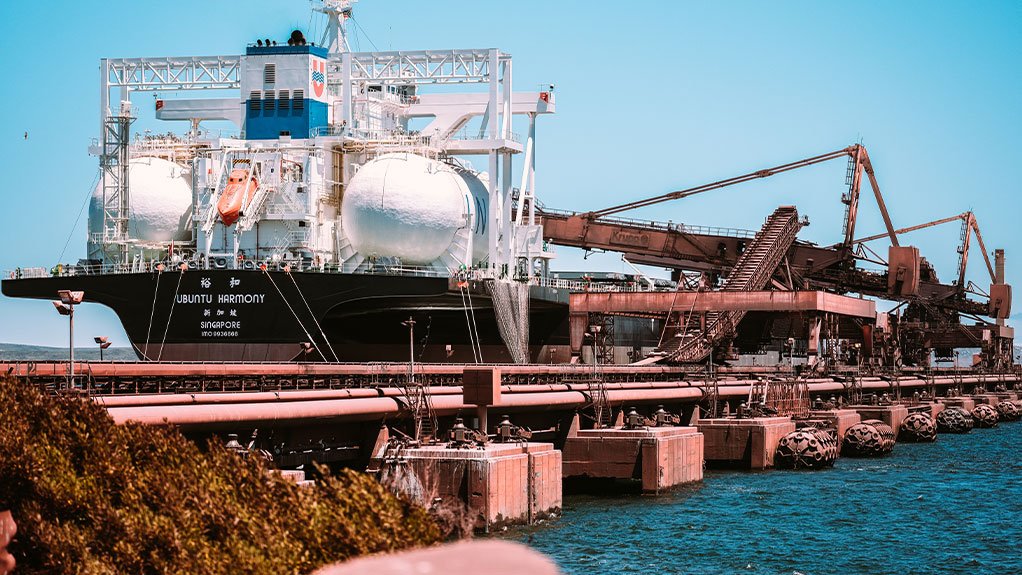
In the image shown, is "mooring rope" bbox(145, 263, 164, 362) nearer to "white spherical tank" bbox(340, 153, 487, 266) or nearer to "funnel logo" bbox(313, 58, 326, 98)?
"white spherical tank" bbox(340, 153, 487, 266)

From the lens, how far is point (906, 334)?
371 ft

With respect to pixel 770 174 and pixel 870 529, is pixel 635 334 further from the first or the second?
pixel 870 529

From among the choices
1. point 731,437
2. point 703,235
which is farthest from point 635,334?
point 731,437

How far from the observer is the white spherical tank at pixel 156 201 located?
7306cm

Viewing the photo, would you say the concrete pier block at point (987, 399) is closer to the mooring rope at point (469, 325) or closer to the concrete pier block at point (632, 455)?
the mooring rope at point (469, 325)

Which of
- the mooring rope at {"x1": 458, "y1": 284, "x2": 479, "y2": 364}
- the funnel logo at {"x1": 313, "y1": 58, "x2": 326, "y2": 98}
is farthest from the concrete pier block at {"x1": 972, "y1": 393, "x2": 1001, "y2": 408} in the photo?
the funnel logo at {"x1": 313, "y1": 58, "x2": 326, "y2": 98}

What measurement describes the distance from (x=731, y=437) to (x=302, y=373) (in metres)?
16.6

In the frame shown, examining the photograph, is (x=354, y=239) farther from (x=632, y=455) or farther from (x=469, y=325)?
(x=632, y=455)

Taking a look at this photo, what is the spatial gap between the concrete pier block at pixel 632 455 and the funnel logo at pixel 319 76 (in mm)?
35268

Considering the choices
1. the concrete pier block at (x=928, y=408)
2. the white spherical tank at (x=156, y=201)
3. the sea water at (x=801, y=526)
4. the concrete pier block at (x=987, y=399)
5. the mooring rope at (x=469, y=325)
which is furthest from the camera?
the concrete pier block at (x=987, y=399)

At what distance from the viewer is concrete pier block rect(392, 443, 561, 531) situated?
33.5m

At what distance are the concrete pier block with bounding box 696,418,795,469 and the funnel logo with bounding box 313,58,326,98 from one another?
104 feet

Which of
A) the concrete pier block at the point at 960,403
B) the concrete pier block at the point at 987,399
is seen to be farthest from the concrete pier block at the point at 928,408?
the concrete pier block at the point at 987,399

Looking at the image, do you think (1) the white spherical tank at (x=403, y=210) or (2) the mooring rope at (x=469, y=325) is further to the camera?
(1) the white spherical tank at (x=403, y=210)
